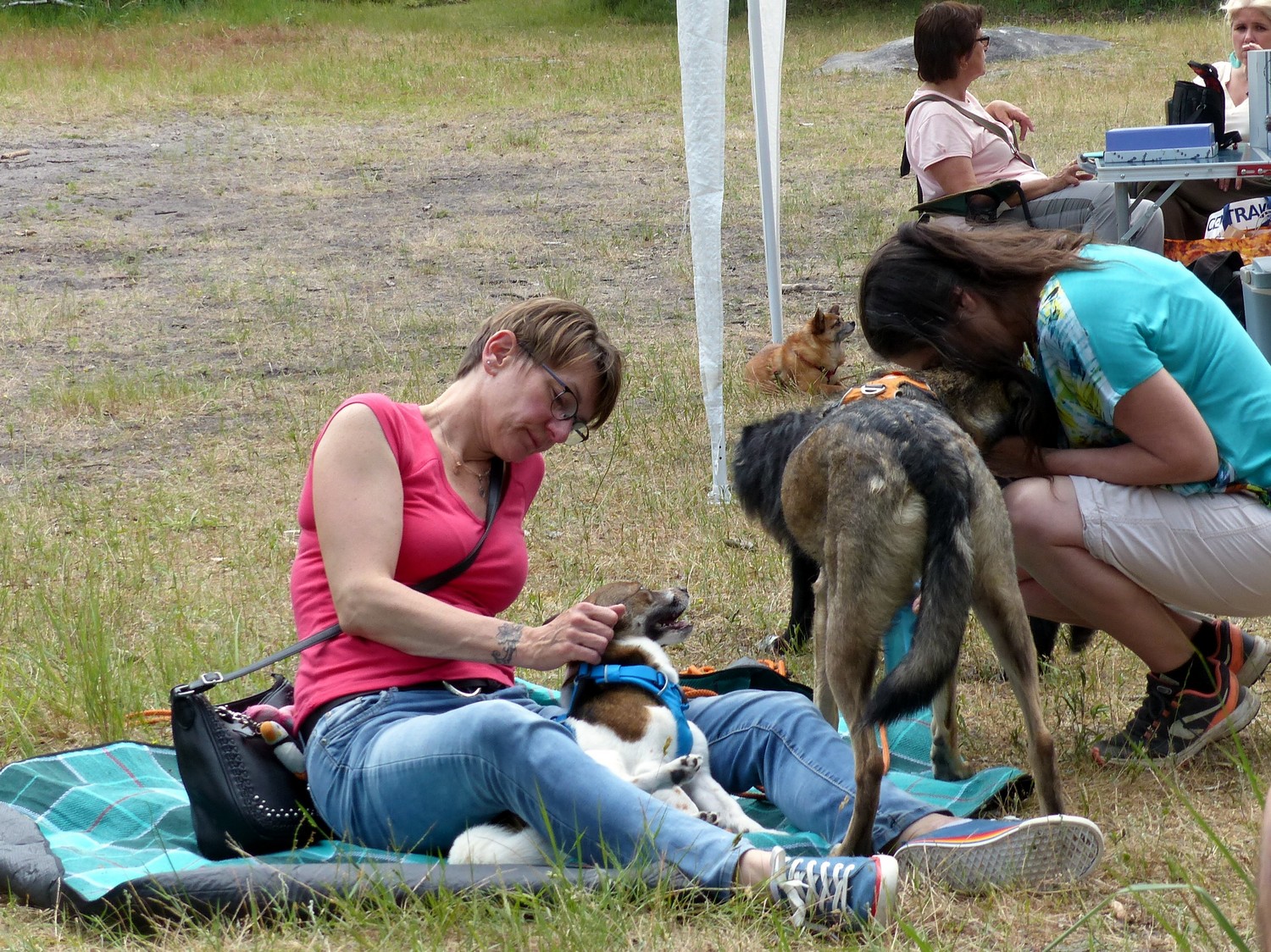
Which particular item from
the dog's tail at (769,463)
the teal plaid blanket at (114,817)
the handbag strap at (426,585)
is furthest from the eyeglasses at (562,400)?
the teal plaid blanket at (114,817)

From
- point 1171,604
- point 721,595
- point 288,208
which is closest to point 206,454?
point 721,595

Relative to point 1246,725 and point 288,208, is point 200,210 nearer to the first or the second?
point 288,208

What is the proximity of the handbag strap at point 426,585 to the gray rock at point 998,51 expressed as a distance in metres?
18.8

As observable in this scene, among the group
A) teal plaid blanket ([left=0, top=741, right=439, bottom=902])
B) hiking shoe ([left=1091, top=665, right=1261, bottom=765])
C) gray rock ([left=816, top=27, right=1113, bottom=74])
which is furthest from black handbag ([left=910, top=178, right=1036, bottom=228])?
gray rock ([left=816, top=27, right=1113, bottom=74])

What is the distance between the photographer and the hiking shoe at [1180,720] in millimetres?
3229

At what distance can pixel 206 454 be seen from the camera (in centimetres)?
677

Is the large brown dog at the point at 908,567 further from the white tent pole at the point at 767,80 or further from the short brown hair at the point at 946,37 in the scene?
the short brown hair at the point at 946,37

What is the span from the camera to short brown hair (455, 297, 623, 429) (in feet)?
9.77

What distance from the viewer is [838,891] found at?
2.42 m

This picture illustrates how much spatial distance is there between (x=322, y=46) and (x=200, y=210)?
12.7 metres

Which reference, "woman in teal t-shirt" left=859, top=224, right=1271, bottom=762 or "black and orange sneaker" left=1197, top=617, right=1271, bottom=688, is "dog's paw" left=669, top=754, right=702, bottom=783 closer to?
"woman in teal t-shirt" left=859, top=224, right=1271, bottom=762

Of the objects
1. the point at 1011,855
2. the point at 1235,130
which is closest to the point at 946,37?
the point at 1235,130

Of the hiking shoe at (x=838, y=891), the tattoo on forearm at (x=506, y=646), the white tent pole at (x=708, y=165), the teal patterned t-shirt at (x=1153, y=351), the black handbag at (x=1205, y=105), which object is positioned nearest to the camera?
the hiking shoe at (x=838, y=891)

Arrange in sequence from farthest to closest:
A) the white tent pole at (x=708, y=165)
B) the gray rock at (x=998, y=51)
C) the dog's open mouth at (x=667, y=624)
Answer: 1. the gray rock at (x=998, y=51)
2. the white tent pole at (x=708, y=165)
3. the dog's open mouth at (x=667, y=624)
